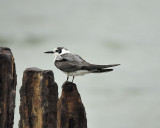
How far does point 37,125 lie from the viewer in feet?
16.8

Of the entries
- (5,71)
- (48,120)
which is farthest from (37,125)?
(5,71)

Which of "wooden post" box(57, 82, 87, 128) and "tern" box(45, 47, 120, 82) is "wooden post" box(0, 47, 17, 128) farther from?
"tern" box(45, 47, 120, 82)

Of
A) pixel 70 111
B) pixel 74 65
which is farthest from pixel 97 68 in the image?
pixel 70 111

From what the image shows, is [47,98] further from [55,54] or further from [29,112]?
[55,54]

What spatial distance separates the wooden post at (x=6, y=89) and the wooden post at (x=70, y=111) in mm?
570

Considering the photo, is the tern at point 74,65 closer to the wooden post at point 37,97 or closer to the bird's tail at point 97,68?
the bird's tail at point 97,68

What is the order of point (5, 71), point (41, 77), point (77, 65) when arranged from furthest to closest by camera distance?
point (77, 65) < point (41, 77) < point (5, 71)

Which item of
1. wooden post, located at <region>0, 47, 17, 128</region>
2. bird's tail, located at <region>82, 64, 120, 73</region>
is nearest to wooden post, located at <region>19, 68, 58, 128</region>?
wooden post, located at <region>0, 47, 17, 128</region>

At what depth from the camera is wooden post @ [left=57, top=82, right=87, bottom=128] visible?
16.4ft

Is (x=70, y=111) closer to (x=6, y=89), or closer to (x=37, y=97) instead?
(x=37, y=97)

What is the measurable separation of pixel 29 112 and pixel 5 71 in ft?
2.10

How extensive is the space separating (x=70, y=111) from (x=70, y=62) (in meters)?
2.56

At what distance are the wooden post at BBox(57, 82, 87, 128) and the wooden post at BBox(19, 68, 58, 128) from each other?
17 centimetres

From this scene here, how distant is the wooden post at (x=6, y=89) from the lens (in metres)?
4.75
